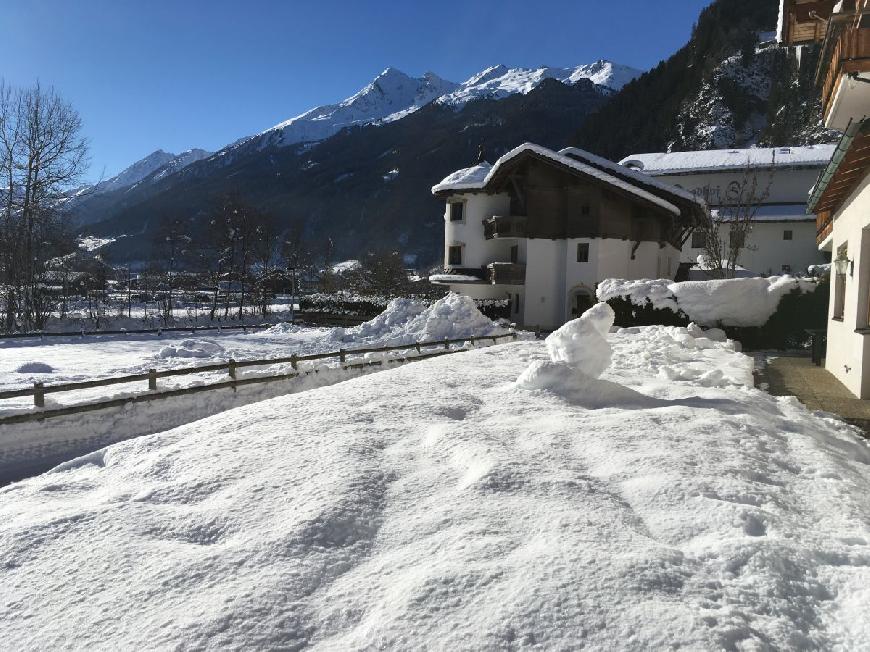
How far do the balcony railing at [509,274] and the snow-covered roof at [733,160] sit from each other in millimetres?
21392

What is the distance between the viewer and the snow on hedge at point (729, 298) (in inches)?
635

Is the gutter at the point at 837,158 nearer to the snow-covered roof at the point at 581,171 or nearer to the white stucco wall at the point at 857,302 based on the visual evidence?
the white stucco wall at the point at 857,302

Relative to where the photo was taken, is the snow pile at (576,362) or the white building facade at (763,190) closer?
the snow pile at (576,362)

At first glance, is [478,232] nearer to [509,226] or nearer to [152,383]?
[509,226]

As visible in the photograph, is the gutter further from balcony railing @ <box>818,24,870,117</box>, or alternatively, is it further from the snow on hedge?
the snow on hedge

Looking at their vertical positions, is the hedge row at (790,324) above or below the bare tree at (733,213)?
below

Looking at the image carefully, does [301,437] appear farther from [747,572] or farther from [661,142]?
[661,142]

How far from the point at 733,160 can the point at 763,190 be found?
377 centimetres

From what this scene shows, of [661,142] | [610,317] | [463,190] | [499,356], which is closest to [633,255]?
[463,190]

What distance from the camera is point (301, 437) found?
21.7 ft

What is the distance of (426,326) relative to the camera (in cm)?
2380

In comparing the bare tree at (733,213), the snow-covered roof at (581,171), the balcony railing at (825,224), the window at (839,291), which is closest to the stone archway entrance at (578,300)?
the snow-covered roof at (581,171)

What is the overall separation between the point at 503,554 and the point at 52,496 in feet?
17.1

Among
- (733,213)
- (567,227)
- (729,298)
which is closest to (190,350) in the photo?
(729,298)
